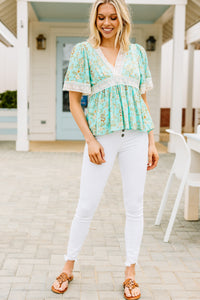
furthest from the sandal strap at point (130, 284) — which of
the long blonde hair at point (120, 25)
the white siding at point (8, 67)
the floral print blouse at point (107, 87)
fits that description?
the white siding at point (8, 67)

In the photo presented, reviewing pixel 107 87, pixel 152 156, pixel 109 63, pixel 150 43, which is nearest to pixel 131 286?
pixel 152 156

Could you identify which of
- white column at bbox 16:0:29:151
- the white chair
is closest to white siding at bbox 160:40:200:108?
white column at bbox 16:0:29:151

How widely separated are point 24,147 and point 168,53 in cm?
756

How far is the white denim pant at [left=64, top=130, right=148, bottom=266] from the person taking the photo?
2.28 meters

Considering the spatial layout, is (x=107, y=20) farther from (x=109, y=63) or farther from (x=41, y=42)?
(x=41, y=42)

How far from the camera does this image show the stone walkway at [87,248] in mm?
2549

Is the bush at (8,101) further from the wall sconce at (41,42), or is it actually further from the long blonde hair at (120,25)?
the long blonde hair at (120,25)

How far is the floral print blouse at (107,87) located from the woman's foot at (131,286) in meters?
0.87

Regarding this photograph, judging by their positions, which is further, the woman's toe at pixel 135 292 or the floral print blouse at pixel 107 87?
the woman's toe at pixel 135 292

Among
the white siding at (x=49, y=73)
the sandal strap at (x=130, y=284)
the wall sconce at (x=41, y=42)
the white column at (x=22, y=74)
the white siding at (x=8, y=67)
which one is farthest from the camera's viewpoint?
the white siding at (x=8, y=67)

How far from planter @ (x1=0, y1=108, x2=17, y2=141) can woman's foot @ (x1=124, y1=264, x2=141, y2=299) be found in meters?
8.50

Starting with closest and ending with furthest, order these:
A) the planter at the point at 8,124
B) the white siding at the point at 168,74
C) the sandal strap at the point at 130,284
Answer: the sandal strap at the point at 130,284
the planter at the point at 8,124
the white siding at the point at 168,74

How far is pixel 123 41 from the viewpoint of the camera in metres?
2.27

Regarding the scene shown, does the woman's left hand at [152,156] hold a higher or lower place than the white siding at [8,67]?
lower
